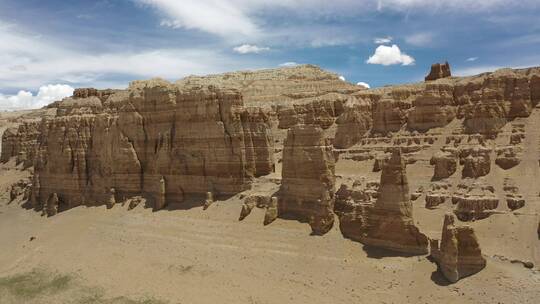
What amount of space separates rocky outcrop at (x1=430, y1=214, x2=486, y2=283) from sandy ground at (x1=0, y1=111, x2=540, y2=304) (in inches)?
23.6

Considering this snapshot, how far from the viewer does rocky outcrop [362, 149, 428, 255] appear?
107 feet

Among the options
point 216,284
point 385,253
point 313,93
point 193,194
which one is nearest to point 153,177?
point 193,194

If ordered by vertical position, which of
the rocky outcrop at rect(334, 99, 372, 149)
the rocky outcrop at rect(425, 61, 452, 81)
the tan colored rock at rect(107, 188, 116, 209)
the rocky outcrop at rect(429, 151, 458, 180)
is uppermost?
the rocky outcrop at rect(425, 61, 452, 81)

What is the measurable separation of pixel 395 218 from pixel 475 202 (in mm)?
11868

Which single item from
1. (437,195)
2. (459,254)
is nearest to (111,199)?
(437,195)

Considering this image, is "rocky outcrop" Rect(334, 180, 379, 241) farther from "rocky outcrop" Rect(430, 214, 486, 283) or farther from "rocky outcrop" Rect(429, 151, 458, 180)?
"rocky outcrop" Rect(429, 151, 458, 180)

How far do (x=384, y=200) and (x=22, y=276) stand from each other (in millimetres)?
31589

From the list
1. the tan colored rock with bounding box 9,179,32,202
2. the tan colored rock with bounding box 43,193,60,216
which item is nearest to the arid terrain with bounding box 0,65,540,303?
the tan colored rock with bounding box 9,179,32,202

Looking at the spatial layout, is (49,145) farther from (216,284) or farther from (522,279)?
(522,279)

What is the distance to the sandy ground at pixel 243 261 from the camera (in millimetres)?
30344

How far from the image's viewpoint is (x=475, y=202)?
41094 millimetres

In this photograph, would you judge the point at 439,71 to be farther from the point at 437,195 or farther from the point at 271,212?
the point at 271,212

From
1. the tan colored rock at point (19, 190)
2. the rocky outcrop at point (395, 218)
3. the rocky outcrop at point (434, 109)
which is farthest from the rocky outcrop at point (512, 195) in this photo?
the tan colored rock at point (19, 190)

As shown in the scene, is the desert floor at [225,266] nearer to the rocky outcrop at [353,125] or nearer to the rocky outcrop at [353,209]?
the rocky outcrop at [353,209]
